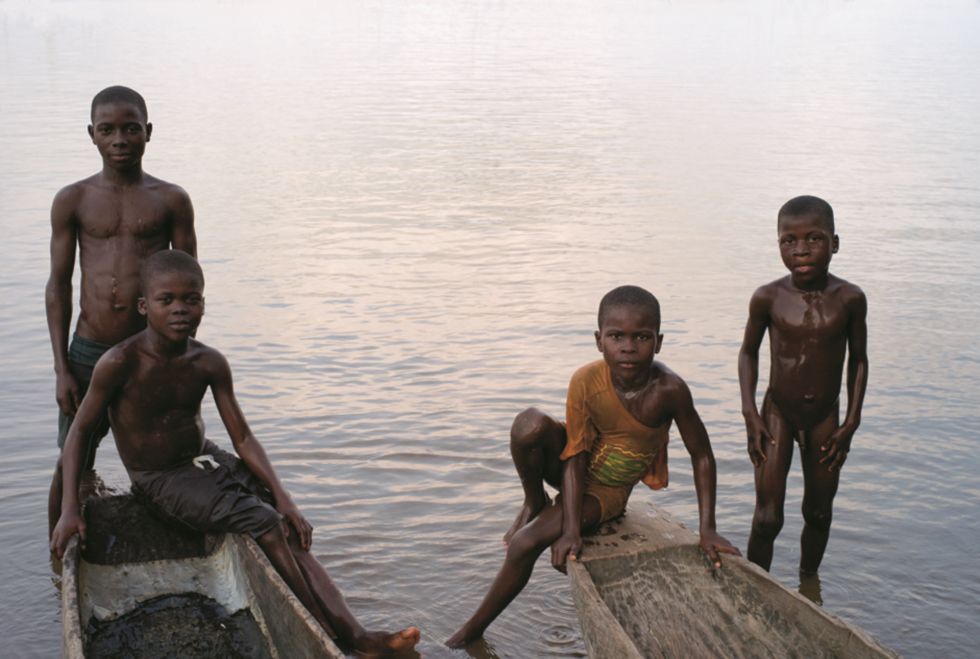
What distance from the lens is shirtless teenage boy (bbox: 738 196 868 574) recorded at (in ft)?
14.4

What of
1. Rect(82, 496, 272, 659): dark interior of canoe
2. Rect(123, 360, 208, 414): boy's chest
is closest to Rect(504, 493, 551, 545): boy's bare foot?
Rect(82, 496, 272, 659): dark interior of canoe

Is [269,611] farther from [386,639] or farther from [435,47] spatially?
[435,47]

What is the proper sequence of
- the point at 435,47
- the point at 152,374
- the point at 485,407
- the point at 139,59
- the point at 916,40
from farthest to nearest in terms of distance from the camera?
the point at 916,40, the point at 435,47, the point at 139,59, the point at 485,407, the point at 152,374

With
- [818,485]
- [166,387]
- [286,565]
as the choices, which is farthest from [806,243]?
[166,387]

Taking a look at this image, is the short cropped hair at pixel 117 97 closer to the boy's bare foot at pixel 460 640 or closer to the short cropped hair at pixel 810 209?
the boy's bare foot at pixel 460 640

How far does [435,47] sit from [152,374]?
26.9 meters

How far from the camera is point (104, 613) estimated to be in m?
4.07

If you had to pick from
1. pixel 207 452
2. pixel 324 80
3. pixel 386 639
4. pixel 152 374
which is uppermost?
pixel 324 80

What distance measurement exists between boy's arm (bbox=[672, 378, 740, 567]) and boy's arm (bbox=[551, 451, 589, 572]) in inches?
14.0

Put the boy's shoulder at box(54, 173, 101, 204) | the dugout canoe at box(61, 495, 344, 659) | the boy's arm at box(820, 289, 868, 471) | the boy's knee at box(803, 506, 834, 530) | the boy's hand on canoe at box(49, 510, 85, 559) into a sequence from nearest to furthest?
the dugout canoe at box(61, 495, 344, 659) → the boy's hand on canoe at box(49, 510, 85, 559) → the boy's arm at box(820, 289, 868, 471) → the boy's shoulder at box(54, 173, 101, 204) → the boy's knee at box(803, 506, 834, 530)

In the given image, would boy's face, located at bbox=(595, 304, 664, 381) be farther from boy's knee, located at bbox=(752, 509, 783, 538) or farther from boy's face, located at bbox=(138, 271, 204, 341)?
boy's face, located at bbox=(138, 271, 204, 341)

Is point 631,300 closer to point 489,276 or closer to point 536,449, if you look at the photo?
point 536,449

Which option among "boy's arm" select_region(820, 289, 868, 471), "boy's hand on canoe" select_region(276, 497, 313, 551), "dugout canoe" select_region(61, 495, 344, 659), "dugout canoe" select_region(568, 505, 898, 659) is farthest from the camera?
"boy's arm" select_region(820, 289, 868, 471)

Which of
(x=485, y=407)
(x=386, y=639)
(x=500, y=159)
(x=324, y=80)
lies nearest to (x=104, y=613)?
(x=386, y=639)
